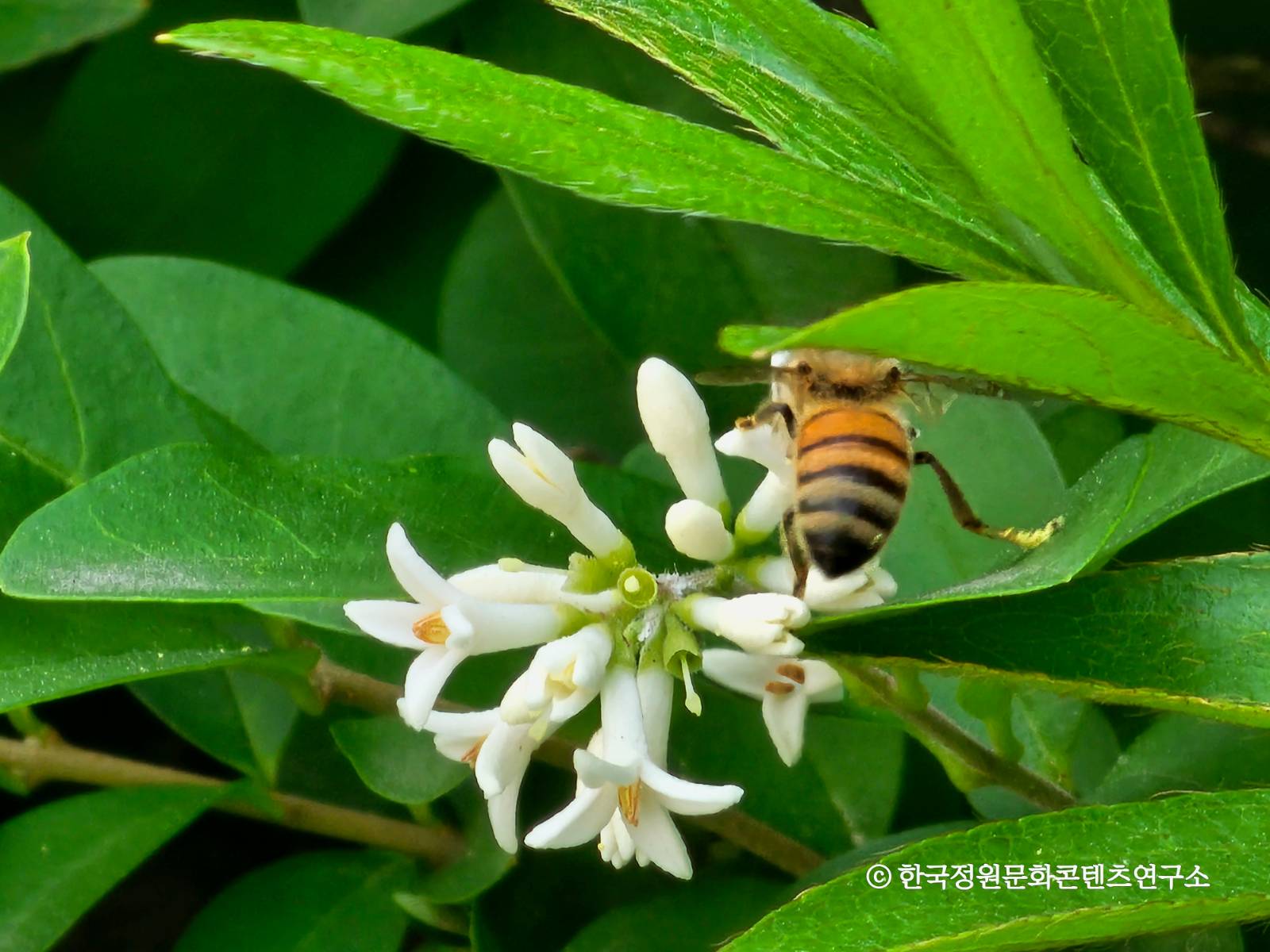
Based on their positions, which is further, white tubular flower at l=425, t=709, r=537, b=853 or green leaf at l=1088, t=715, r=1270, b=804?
green leaf at l=1088, t=715, r=1270, b=804

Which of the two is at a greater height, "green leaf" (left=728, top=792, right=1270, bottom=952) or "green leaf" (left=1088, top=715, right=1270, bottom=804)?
"green leaf" (left=728, top=792, right=1270, bottom=952)

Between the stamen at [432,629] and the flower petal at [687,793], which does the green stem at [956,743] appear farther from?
the stamen at [432,629]

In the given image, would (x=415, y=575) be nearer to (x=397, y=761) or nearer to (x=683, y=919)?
(x=397, y=761)

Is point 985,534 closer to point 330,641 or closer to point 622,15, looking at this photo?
point 622,15

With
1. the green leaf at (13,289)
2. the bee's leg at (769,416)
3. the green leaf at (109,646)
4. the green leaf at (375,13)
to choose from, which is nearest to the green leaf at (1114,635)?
the bee's leg at (769,416)

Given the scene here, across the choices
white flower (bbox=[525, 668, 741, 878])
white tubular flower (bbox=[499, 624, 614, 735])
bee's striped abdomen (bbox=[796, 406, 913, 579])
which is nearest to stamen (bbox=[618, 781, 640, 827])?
white flower (bbox=[525, 668, 741, 878])

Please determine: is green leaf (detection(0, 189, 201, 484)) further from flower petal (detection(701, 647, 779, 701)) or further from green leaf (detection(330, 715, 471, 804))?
flower petal (detection(701, 647, 779, 701))

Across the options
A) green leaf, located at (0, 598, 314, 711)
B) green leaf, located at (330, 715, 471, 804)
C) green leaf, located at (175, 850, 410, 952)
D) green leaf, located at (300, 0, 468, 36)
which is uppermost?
green leaf, located at (300, 0, 468, 36)
